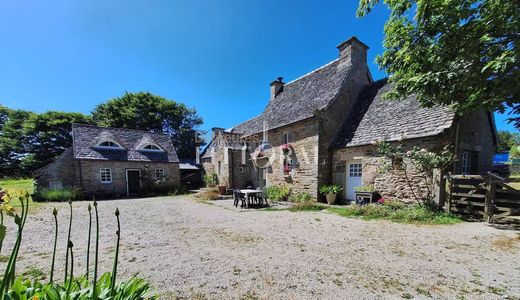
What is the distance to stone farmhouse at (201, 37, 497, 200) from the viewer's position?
928cm

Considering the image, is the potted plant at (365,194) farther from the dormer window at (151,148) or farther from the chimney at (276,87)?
the dormer window at (151,148)

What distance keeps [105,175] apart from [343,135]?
17.5m

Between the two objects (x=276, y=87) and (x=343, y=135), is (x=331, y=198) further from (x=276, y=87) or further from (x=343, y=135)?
(x=276, y=87)

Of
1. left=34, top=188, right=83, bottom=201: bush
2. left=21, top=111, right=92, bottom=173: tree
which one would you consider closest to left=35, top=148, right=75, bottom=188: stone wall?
left=34, top=188, right=83, bottom=201: bush

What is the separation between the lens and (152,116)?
108ft

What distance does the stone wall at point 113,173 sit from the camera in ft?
52.2

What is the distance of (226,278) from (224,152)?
47.1ft

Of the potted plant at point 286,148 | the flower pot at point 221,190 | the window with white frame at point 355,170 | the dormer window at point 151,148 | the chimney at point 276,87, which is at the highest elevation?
the chimney at point 276,87

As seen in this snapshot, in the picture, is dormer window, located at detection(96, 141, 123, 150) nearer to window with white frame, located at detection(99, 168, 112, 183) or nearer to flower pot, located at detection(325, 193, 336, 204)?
window with white frame, located at detection(99, 168, 112, 183)

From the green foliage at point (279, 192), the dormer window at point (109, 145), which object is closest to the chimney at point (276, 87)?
the green foliage at point (279, 192)

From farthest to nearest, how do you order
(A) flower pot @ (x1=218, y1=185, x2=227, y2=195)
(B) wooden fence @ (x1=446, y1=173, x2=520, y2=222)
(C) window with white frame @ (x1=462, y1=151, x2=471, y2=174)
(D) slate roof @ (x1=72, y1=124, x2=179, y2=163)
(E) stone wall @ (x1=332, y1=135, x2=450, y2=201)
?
(D) slate roof @ (x1=72, y1=124, x2=179, y2=163)
(A) flower pot @ (x1=218, y1=185, x2=227, y2=195)
(C) window with white frame @ (x1=462, y1=151, x2=471, y2=174)
(E) stone wall @ (x1=332, y1=135, x2=450, y2=201)
(B) wooden fence @ (x1=446, y1=173, x2=520, y2=222)

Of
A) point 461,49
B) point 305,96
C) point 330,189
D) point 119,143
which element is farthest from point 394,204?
point 119,143

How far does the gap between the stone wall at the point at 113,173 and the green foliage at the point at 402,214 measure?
15.6 m

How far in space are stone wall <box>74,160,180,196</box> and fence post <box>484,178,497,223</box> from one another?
64.0 feet
